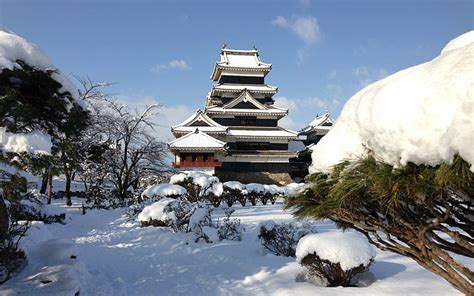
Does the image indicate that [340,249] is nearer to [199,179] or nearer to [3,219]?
[3,219]

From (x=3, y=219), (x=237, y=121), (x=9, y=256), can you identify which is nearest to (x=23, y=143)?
(x=3, y=219)

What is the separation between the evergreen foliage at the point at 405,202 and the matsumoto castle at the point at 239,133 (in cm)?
2785

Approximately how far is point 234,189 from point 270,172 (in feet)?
34.9

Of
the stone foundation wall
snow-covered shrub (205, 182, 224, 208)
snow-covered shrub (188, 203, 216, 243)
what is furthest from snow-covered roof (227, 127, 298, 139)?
snow-covered shrub (188, 203, 216, 243)

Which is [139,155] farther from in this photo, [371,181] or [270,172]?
[371,181]

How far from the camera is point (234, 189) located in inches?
959

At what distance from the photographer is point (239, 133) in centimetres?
3416

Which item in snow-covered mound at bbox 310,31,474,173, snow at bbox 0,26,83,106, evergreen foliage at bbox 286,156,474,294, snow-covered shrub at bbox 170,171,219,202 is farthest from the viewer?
snow-covered shrub at bbox 170,171,219,202

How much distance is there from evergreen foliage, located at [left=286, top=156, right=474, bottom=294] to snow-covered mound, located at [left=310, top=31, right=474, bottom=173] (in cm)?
9

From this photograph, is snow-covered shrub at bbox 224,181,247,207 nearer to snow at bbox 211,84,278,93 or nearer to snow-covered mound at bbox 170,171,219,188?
snow-covered mound at bbox 170,171,219,188

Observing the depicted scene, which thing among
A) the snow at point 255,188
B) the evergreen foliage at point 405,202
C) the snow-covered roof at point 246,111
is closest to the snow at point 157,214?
the evergreen foliage at point 405,202

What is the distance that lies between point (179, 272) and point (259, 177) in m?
26.5

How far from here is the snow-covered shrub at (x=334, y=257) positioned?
604 centimetres

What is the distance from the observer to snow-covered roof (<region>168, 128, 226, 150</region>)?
30.4 meters
